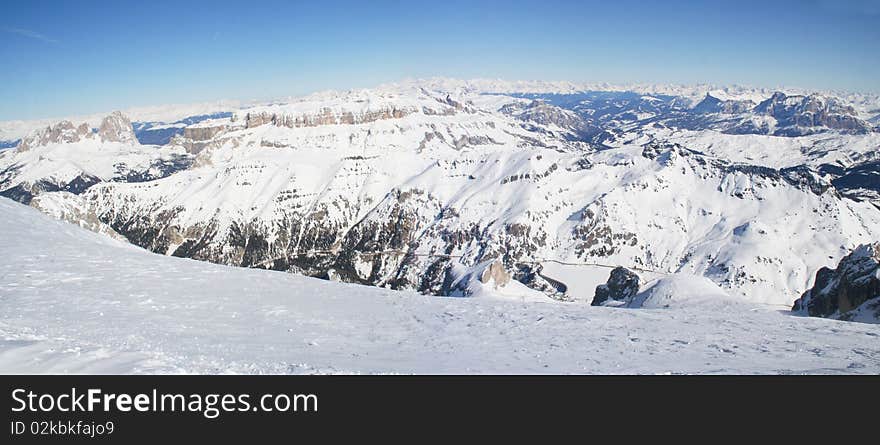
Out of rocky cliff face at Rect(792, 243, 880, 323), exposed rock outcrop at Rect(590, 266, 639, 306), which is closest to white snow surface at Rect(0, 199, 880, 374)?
rocky cliff face at Rect(792, 243, 880, 323)

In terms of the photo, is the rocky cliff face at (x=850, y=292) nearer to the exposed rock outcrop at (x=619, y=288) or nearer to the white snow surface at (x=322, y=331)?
the exposed rock outcrop at (x=619, y=288)

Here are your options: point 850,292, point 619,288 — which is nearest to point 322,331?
point 850,292

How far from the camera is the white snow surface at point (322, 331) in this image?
13.8 meters

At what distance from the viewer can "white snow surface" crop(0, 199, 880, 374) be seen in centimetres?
1381

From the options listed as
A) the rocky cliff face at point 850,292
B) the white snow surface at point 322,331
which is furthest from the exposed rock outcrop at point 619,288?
the white snow surface at point 322,331

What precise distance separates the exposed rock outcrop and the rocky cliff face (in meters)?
25.7

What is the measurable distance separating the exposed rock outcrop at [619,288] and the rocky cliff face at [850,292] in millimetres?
25680

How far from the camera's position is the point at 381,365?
14.2 meters
